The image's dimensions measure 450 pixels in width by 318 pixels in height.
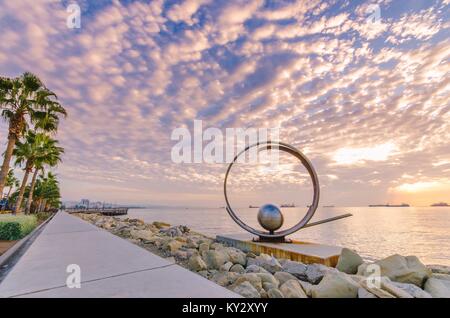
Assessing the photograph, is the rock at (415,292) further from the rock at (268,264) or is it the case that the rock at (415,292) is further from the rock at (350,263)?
the rock at (268,264)

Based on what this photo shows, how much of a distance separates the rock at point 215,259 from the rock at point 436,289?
4.10m

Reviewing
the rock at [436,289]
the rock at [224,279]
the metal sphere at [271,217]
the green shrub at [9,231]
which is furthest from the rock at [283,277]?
the green shrub at [9,231]

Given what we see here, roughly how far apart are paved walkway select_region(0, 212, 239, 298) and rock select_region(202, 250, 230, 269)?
5.54 ft

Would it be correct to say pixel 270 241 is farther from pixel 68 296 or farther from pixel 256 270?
pixel 68 296

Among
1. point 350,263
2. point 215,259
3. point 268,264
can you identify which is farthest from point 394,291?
point 215,259

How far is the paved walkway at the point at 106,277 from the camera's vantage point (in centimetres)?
304

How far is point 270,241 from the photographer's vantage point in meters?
10.1

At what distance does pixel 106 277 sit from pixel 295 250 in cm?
637

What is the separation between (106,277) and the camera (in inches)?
143

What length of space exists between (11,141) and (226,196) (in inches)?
569

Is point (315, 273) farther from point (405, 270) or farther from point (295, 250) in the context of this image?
point (295, 250)
